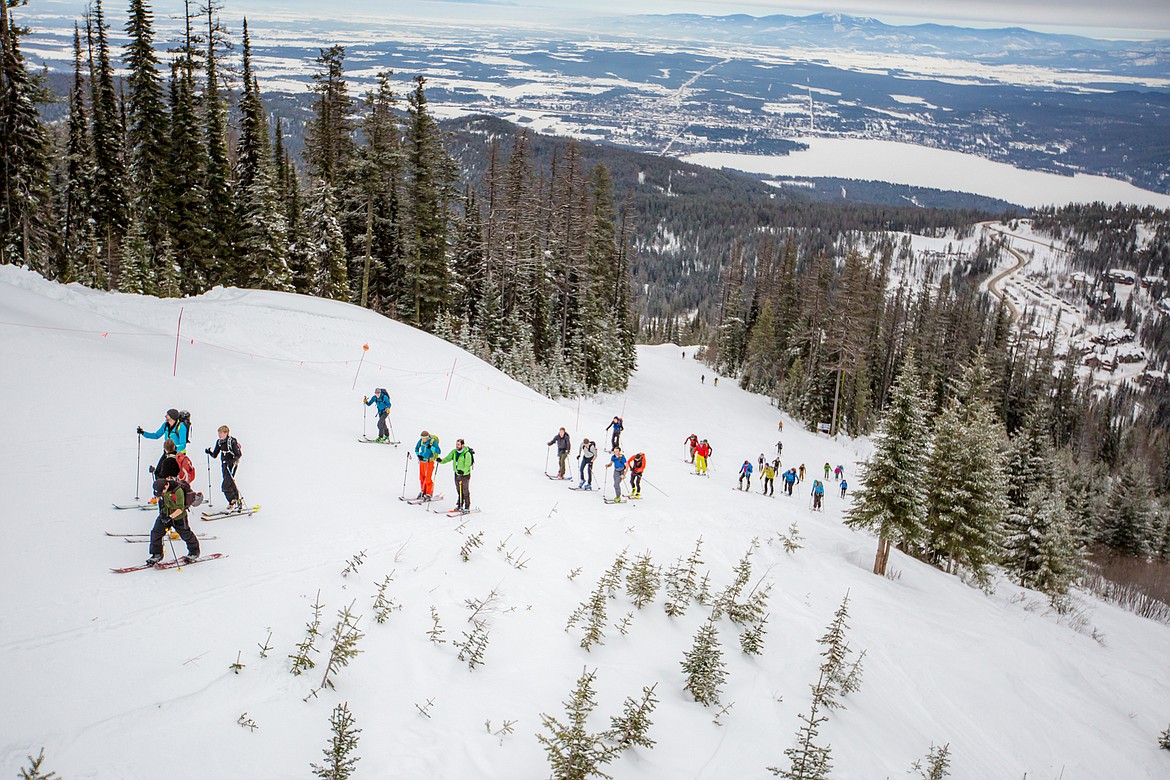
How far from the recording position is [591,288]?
48.3m

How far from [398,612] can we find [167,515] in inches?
137

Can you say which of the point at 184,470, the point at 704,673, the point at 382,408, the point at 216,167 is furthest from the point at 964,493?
the point at 216,167

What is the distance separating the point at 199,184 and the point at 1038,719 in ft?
134

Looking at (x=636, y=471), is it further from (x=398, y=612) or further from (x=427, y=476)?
(x=398, y=612)

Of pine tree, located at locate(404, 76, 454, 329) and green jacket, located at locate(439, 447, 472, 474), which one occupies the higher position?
pine tree, located at locate(404, 76, 454, 329)

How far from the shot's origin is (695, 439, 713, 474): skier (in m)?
27.9

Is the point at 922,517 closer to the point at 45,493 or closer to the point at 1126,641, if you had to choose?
the point at 1126,641

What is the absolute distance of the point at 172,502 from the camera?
9.17m

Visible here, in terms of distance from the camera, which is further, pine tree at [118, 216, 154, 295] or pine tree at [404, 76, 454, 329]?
pine tree at [404, 76, 454, 329]

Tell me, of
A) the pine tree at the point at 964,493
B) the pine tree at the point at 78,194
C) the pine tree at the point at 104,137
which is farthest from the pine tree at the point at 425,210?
the pine tree at the point at 964,493

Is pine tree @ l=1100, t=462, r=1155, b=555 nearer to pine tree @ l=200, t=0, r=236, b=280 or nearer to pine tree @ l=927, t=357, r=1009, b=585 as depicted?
pine tree @ l=927, t=357, r=1009, b=585

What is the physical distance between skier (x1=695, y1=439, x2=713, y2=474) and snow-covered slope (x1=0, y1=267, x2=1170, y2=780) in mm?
3702

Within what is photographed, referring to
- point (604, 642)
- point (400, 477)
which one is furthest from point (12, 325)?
point (604, 642)

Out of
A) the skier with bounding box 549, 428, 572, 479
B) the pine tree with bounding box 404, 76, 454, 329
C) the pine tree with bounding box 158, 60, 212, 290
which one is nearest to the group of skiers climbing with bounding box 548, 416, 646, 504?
the skier with bounding box 549, 428, 572, 479
